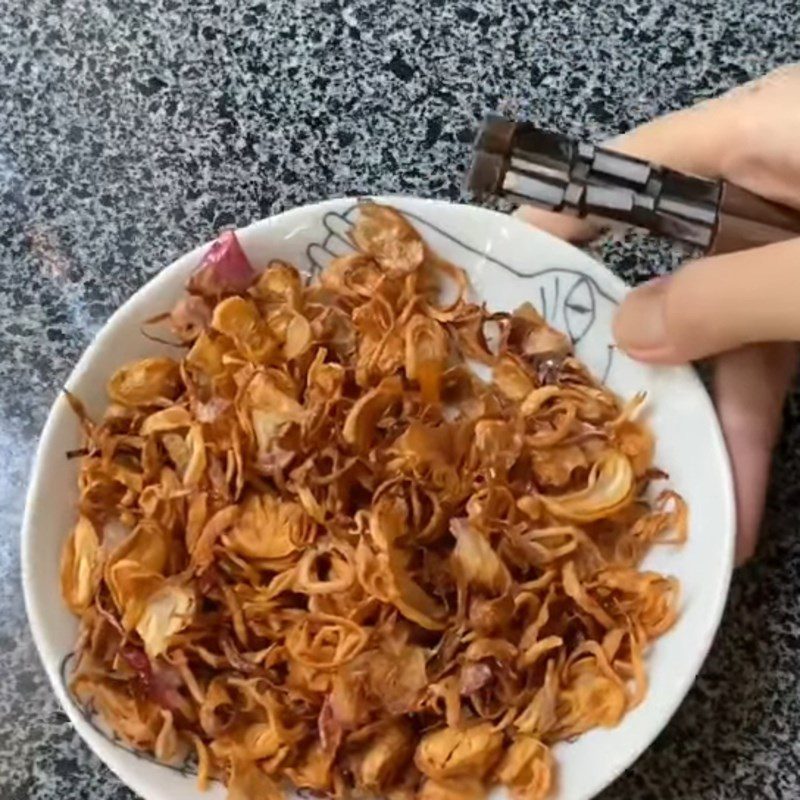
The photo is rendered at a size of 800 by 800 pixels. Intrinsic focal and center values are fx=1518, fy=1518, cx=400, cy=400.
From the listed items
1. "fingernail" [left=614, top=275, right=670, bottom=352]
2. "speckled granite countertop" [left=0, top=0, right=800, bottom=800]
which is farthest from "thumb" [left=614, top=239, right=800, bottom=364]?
"speckled granite countertop" [left=0, top=0, right=800, bottom=800]

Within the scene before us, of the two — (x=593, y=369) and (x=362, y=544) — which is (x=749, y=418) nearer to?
(x=593, y=369)

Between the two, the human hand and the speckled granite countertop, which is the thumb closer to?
the human hand

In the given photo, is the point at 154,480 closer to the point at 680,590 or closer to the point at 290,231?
the point at 290,231

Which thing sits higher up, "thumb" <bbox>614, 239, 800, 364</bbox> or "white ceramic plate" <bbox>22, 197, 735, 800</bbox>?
"thumb" <bbox>614, 239, 800, 364</bbox>

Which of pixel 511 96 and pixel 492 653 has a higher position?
pixel 511 96

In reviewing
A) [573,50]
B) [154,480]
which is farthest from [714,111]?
[154,480]

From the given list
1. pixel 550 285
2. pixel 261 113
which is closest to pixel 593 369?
pixel 550 285

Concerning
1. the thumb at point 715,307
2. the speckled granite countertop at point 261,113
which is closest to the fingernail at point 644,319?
the thumb at point 715,307
